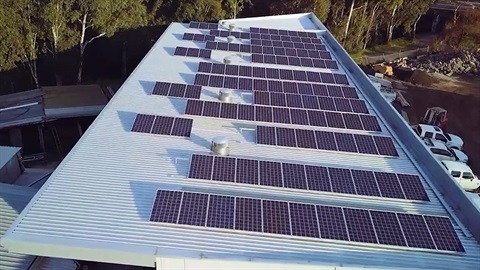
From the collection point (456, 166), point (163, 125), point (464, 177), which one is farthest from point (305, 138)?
point (464, 177)

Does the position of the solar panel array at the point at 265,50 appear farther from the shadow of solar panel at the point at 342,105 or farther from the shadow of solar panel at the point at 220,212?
the shadow of solar panel at the point at 220,212

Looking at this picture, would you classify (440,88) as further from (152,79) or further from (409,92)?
(152,79)

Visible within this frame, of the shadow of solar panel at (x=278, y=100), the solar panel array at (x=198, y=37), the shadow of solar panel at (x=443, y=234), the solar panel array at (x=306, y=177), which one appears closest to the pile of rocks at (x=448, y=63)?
the solar panel array at (x=198, y=37)

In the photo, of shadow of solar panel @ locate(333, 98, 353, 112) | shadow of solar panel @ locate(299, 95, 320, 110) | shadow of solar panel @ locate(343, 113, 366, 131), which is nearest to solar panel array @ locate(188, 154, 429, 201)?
shadow of solar panel @ locate(343, 113, 366, 131)

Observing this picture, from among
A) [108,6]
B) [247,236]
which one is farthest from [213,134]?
[108,6]

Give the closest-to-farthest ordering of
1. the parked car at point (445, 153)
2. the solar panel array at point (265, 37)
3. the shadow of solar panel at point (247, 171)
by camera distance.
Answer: the shadow of solar panel at point (247, 171) → the parked car at point (445, 153) → the solar panel array at point (265, 37)

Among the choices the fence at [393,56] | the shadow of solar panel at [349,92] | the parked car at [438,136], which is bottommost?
the parked car at [438,136]

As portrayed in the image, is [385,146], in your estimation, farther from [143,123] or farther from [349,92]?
[143,123]
